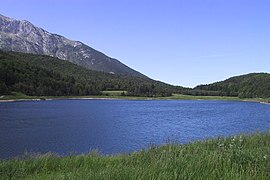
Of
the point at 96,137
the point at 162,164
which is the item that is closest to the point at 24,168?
the point at 162,164

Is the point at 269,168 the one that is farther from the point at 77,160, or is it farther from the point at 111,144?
the point at 111,144

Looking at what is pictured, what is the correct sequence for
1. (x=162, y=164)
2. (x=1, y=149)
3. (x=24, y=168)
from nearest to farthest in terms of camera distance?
(x=162, y=164) < (x=24, y=168) < (x=1, y=149)

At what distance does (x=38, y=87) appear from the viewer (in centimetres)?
19788

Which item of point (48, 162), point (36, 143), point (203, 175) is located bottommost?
point (36, 143)

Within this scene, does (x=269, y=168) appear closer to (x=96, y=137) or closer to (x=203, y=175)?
(x=203, y=175)

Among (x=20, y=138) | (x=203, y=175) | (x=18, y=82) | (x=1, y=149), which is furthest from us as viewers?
(x=18, y=82)

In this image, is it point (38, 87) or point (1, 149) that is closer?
point (1, 149)

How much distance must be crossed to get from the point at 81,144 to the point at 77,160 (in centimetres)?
2850

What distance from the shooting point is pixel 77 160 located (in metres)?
14.2

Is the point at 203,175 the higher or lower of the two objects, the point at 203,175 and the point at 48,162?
the higher

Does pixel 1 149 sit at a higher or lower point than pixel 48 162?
lower

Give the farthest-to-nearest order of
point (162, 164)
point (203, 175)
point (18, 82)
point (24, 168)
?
point (18, 82) → point (24, 168) → point (162, 164) → point (203, 175)

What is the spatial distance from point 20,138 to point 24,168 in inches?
1479

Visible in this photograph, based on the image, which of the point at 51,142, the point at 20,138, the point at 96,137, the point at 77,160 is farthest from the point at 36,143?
the point at 77,160
